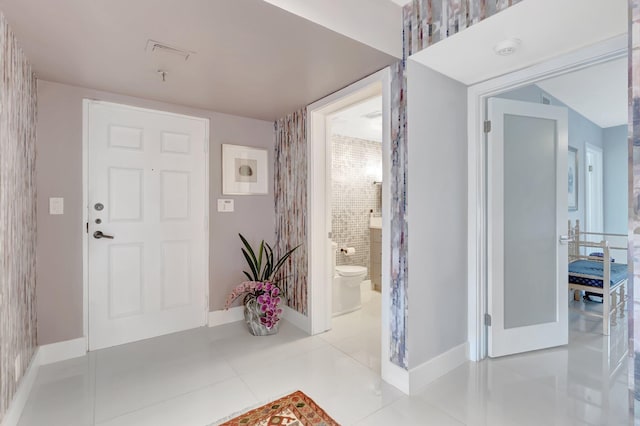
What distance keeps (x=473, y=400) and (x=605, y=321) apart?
6.14ft

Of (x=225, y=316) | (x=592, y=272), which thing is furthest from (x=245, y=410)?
(x=592, y=272)

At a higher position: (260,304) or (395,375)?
(260,304)

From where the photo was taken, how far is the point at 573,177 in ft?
13.4

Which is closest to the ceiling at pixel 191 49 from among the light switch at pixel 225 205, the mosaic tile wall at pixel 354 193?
the light switch at pixel 225 205

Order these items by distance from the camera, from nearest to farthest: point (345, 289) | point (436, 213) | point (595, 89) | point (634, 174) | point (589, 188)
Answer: point (634, 174)
point (436, 213)
point (595, 89)
point (345, 289)
point (589, 188)

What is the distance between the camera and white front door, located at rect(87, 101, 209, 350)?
2543 mm

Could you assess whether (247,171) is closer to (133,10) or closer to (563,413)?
(133,10)

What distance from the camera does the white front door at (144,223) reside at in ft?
8.34

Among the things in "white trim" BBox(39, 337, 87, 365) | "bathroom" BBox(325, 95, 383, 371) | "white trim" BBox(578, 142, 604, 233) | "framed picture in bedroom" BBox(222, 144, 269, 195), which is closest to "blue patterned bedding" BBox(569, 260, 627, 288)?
"white trim" BBox(578, 142, 604, 233)

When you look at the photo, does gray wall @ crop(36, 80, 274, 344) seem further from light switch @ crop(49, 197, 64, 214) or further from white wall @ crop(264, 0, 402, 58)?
white wall @ crop(264, 0, 402, 58)

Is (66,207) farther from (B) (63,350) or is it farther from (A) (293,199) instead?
(A) (293,199)

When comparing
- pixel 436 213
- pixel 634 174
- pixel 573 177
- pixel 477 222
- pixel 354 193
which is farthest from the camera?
pixel 354 193

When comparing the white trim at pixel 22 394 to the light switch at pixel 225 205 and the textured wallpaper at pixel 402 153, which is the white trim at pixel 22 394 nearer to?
the light switch at pixel 225 205

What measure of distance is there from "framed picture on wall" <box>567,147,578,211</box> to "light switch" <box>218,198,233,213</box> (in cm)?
425
